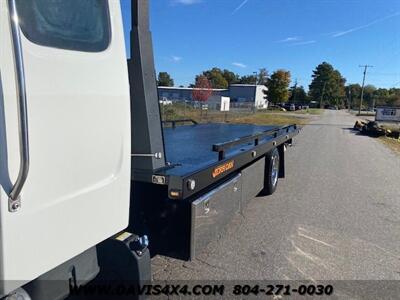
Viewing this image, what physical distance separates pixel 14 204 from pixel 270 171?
5.56m

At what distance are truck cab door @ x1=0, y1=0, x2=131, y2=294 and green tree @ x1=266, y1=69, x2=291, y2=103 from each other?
278 feet

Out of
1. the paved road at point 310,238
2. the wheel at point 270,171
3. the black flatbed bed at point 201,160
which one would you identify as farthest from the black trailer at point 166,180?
the wheel at point 270,171

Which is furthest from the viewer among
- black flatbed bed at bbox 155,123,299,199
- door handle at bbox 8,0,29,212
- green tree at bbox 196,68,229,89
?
green tree at bbox 196,68,229,89

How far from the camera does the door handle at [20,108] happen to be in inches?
59.9

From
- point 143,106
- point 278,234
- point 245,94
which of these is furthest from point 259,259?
point 245,94

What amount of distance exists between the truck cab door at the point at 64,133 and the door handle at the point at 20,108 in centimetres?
2

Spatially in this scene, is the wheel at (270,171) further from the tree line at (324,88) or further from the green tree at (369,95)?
the green tree at (369,95)

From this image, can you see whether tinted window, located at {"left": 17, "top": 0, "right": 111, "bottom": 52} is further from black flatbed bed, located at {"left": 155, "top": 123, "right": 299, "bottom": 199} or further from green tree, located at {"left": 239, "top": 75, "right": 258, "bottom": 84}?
green tree, located at {"left": 239, "top": 75, "right": 258, "bottom": 84}

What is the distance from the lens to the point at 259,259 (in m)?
4.24

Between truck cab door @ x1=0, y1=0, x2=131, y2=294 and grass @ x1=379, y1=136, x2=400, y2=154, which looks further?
grass @ x1=379, y1=136, x2=400, y2=154

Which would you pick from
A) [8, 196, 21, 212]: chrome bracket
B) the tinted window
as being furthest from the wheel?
[8, 196, 21, 212]: chrome bracket

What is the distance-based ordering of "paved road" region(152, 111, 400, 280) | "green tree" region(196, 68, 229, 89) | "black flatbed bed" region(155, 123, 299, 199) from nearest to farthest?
"black flatbed bed" region(155, 123, 299, 199)
"paved road" region(152, 111, 400, 280)
"green tree" region(196, 68, 229, 89)

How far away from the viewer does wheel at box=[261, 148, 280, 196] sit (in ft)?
21.4

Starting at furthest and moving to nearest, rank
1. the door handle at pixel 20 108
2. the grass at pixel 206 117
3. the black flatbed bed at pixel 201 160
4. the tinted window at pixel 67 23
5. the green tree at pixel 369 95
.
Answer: the green tree at pixel 369 95
the grass at pixel 206 117
the black flatbed bed at pixel 201 160
the tinted window at pixel 67 23
the door handle at pixel 20 108
